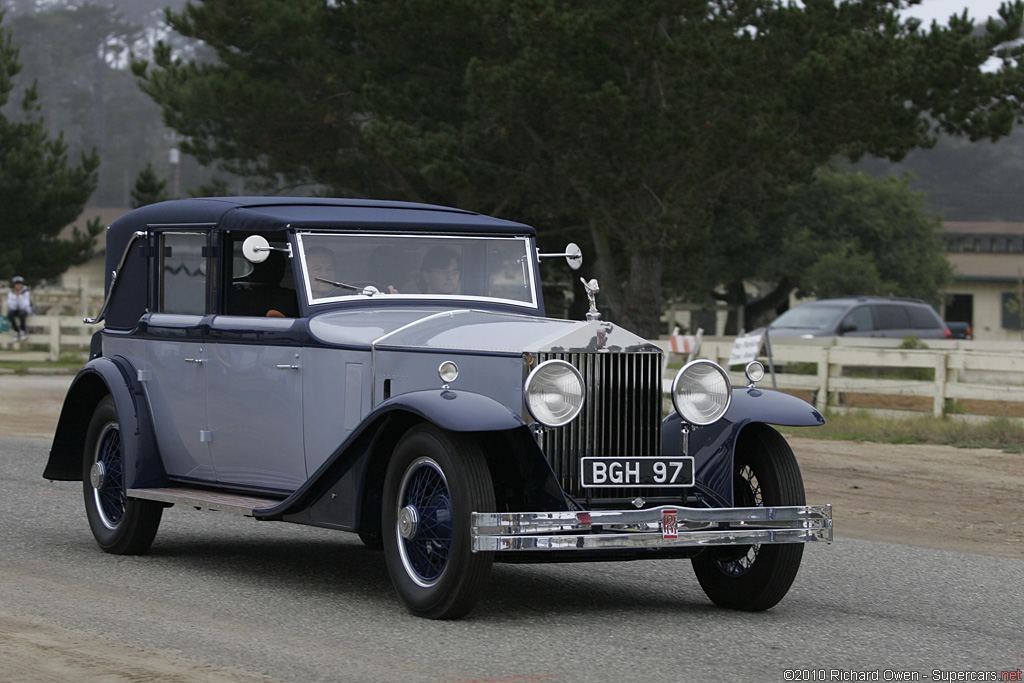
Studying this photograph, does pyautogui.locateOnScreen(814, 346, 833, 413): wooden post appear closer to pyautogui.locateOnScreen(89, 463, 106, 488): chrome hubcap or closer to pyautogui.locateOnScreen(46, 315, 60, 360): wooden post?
pyautogui.locateOnScreen(89, 463, 106, 488): chrome hubcap

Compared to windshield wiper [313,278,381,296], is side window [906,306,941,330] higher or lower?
lower

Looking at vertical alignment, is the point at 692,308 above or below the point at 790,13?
below

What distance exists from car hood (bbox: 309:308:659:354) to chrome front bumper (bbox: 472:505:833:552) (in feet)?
2.77

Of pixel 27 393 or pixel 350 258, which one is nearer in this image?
pixel 350 258

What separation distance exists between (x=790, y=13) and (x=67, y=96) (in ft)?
319

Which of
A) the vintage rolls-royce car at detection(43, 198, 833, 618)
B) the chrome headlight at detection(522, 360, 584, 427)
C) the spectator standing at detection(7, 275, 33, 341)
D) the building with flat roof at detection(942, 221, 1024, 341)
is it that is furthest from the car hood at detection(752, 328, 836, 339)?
the building with flat roof at detection(942, 221, 1024, 341)

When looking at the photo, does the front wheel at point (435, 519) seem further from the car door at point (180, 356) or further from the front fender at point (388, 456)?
the car door at point (180, 356)

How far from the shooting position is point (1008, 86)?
25609 mm

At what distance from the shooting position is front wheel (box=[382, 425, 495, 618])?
6180 mm

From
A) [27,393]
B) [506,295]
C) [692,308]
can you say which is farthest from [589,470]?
[692,308]

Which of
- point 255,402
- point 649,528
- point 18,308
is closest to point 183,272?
point 255,402

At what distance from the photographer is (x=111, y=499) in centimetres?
862

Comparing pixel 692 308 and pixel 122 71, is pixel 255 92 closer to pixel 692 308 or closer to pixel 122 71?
pixel 692 308

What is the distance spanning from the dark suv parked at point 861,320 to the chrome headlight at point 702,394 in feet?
63.6
